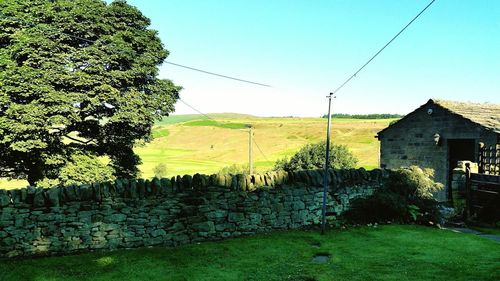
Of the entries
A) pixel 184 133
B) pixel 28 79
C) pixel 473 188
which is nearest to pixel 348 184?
pixel 473 188

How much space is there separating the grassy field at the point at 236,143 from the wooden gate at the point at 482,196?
36288 mm

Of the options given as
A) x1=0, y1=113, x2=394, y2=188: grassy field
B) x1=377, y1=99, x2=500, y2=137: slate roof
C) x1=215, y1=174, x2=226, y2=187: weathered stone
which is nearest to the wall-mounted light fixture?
x1=377, y1=99, x2=500, y2=137: slate roof

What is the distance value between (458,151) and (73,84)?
19.6 meters

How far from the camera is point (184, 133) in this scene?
84.4 m

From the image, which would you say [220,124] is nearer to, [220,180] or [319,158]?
[319,158]

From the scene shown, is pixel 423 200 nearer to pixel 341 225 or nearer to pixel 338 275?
pixel 341 225

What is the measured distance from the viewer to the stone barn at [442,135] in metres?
16.0

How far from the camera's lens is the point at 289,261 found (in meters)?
7.25

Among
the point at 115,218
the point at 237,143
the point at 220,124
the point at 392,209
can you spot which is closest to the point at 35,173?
the point at 115,218

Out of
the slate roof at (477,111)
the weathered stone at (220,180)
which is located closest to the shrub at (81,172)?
the weathered stone at (220,180)

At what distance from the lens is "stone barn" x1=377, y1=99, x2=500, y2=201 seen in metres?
16.0

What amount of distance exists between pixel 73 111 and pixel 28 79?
91.7 inches

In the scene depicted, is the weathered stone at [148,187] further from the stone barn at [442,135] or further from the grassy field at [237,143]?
the grassy field at [237,143]

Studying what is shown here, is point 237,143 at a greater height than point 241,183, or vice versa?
point 237,143
